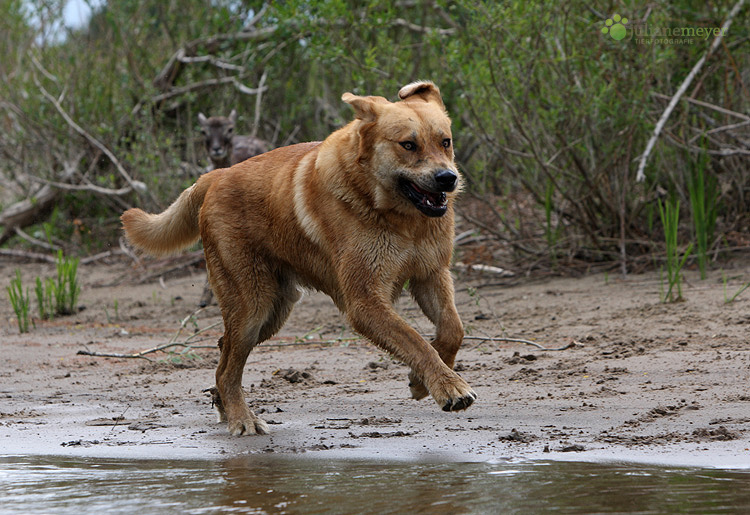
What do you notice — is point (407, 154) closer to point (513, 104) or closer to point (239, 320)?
point (239, 320)

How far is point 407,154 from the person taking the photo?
4305mm

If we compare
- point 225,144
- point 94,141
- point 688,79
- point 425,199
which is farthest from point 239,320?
point 94,141

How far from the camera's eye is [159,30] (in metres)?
13.0

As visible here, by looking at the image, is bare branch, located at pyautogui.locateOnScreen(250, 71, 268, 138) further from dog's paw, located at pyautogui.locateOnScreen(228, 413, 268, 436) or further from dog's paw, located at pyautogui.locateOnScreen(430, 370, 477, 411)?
dog's paw, located at pyautogui.locateOnScreen(430, 370, 477, 411)

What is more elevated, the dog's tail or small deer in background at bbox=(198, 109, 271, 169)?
small deer in background at bbox=(198, 109, 271, 169)

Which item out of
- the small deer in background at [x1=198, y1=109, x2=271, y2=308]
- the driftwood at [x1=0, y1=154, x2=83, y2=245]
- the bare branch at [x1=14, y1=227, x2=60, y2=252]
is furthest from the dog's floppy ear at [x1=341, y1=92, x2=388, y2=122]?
the driftwood at [x1=0, y1=154, x2=83, y2=245]

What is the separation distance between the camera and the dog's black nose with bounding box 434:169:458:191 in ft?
13.7

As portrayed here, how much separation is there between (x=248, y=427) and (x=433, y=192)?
1485 millimetres

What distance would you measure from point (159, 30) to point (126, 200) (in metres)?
2.51

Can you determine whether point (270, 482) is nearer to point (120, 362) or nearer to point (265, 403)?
point (265, 403)

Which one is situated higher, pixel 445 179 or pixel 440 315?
pixel 445 179

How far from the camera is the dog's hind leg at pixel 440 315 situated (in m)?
4.28

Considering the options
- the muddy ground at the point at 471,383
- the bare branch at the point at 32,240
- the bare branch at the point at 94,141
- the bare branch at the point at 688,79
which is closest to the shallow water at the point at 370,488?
the muddy ground at the point at 471,383

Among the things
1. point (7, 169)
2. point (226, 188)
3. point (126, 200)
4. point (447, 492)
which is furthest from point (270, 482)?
point (7, 169)
